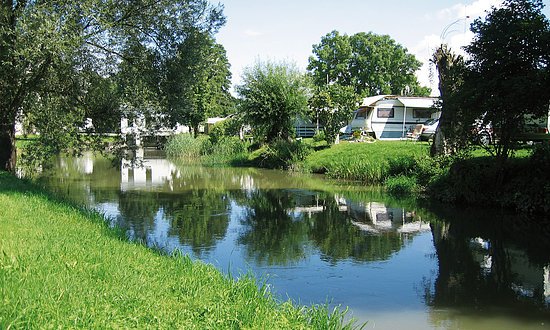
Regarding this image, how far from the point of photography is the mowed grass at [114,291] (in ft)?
15.1

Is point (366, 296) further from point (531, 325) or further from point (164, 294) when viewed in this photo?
point (164, 294)

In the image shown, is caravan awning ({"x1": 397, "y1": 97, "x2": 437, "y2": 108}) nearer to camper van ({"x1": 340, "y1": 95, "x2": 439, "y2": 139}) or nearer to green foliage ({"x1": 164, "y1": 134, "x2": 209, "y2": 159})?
camper van ({"x1": 340, "y1": 95, "x2": 439, "y2": 139})

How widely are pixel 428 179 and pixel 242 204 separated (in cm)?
741

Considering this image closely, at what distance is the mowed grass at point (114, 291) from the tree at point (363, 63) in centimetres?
6486

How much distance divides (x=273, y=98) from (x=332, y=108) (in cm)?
391

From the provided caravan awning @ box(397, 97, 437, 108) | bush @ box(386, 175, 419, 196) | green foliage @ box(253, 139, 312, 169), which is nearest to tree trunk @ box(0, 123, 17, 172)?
bush @ box(386, 175, 419, 196)

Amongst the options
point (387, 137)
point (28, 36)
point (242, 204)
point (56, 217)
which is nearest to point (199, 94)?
point (387, 137)

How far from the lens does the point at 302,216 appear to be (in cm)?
1688

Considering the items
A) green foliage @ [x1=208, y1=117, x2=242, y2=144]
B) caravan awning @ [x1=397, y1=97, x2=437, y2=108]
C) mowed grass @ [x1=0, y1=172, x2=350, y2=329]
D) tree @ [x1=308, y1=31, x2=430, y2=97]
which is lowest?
mowed grass @ [x1=0, y1=172, x2=350, y2=329]

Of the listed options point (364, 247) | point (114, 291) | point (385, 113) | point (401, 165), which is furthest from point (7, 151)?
point (385, 113)

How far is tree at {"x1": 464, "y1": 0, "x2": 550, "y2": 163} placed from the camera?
14.8m

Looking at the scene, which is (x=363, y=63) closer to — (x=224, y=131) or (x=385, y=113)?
(x=385, y=113)

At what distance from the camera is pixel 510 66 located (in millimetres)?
15680

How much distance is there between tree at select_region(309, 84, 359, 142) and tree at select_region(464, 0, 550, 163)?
1814 cm
